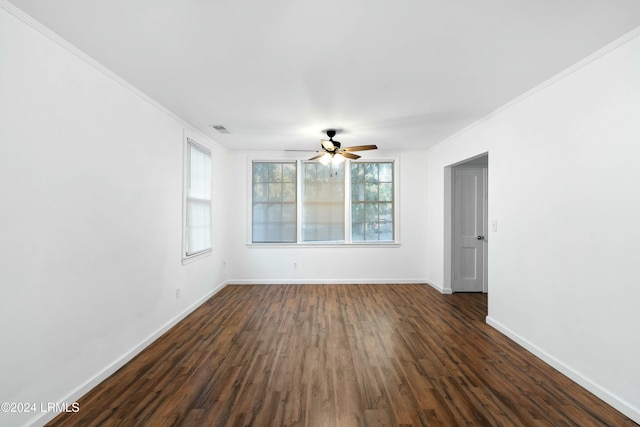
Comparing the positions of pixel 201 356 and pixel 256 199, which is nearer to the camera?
pixel 201 356

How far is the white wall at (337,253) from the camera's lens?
17.8 ft

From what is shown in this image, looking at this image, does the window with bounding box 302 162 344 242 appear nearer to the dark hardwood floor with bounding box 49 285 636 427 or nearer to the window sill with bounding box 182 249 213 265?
the window sill with bounding box 182 249 213 265

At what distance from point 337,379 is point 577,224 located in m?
2.36

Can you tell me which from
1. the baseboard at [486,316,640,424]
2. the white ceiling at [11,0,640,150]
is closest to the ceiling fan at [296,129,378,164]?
the white ceiling at [11,0,640,150]

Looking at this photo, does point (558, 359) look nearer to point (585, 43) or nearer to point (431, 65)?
point (585, 43)

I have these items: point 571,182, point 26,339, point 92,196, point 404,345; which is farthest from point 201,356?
point 571,182

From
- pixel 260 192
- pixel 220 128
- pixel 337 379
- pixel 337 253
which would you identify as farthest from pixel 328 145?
pixel 337 379

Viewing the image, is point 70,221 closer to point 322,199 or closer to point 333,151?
point 333,151

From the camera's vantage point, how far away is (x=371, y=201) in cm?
553

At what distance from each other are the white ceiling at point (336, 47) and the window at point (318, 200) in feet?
7.22

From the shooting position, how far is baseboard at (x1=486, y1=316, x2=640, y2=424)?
6.26 ft

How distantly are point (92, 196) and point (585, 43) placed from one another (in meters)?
3.86

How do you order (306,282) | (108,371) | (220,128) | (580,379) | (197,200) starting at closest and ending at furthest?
(580,379) → (108,371) → (220,128) → (197,200) → (306,282)

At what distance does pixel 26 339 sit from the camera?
5.63ft
